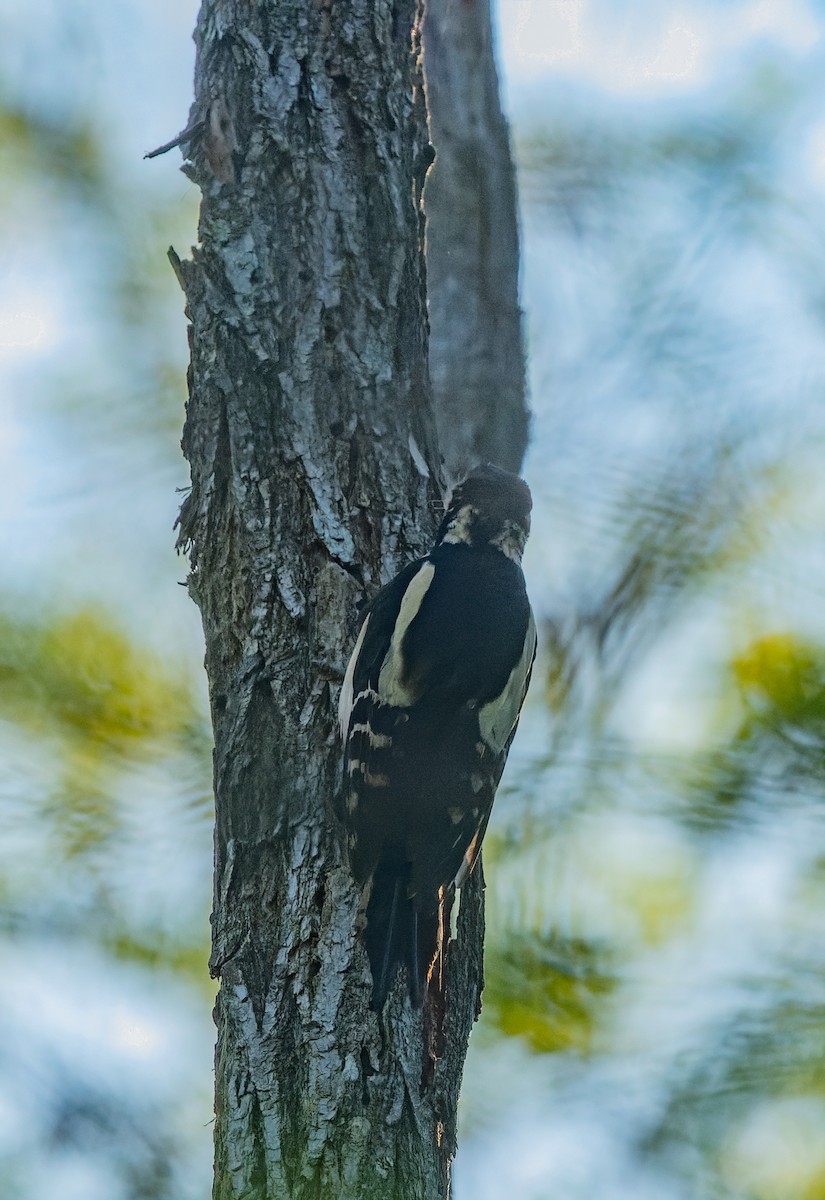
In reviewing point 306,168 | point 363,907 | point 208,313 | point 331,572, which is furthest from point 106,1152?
point 306,168

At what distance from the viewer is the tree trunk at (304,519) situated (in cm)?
224

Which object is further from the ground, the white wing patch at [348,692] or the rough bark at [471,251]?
the rough bark at [471,251]

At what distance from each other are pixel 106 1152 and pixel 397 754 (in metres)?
2.25

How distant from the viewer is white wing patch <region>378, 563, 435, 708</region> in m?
2.53

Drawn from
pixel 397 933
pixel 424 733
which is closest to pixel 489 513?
pixel 424 733

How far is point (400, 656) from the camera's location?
8.40 ft

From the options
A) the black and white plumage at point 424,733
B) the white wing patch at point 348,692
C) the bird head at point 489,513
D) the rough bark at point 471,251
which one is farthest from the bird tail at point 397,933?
the rough bark at point 471,251

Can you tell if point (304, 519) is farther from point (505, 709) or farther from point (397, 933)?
point (397, 933)

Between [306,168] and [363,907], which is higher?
[306,168]

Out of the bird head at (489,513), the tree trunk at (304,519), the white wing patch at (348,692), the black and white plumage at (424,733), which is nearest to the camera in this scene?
the tree trunk at (304,519)

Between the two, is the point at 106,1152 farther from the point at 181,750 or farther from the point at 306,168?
the point at 306,168

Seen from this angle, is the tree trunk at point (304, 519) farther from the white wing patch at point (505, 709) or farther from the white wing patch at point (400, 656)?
the white wing patch at point (505, 709)

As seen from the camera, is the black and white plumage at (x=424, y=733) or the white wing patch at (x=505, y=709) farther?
the white wing patch at (x=505, y=709)

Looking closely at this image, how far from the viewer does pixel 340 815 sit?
8.03 feet
